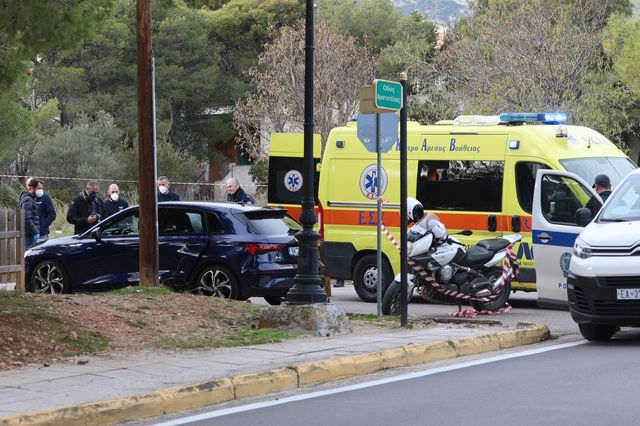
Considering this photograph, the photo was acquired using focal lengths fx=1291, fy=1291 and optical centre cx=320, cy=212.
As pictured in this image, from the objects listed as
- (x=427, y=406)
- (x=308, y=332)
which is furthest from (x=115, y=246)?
(x=427, y=406)

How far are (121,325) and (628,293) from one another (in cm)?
519

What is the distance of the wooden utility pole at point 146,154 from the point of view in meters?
16.0

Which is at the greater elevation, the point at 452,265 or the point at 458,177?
the point at 458,177

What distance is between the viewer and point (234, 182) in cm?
2297

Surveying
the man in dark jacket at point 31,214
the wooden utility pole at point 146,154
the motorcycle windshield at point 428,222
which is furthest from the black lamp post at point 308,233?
the man in dark jacket at point 31,214

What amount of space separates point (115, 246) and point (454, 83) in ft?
82.0

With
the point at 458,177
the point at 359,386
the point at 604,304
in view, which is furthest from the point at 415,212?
the point at 359,386

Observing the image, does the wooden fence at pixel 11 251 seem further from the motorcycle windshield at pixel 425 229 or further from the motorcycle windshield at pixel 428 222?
the motorcycle windshield at pixel 428 222

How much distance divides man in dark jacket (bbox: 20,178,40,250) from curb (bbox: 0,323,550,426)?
1079 centimetres

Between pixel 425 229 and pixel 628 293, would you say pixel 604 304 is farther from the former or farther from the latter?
pixel 425 229

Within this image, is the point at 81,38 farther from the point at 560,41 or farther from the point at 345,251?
the point at 560,41

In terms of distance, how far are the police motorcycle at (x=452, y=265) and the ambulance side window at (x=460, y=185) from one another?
1637 mm

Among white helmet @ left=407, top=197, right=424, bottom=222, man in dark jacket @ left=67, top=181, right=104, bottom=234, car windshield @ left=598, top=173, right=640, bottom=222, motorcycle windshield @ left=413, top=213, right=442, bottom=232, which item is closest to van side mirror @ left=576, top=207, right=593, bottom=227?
car windshield @ left=598, top=173, right=640, bottom=222

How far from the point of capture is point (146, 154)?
1633cm
